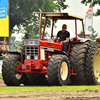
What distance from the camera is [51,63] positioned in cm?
1196

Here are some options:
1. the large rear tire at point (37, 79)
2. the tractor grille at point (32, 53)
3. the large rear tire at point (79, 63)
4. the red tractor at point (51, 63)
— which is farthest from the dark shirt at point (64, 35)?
the large rear tire at point (37, 79)

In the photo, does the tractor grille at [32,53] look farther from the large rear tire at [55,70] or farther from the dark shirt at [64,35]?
the dark shirt at [64,35]

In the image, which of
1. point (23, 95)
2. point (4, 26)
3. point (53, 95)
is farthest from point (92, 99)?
point (4, 26)

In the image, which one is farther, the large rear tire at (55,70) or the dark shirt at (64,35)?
the dark shirt at (64,35)

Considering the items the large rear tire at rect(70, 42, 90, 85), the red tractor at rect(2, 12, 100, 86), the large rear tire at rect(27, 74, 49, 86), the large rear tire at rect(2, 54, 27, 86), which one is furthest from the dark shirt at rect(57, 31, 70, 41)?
the large rear tire at rect(2, 54, 27, 86)

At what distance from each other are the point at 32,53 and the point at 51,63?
1.12 meters

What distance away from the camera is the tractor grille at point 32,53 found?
12.8 m

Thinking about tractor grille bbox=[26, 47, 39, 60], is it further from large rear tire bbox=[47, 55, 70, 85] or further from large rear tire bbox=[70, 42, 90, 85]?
large rear tire bbox=[70, 42, 90, 85]

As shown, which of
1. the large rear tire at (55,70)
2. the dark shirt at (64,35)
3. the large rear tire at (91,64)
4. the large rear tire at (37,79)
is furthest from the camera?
the large rear tire at (37,79)

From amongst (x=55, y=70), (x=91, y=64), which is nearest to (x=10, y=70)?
(x=55, y=70)

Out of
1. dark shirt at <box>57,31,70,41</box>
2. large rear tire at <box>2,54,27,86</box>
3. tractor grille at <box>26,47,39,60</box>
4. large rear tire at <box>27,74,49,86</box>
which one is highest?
dark shirt at <box>57,31,70,41</box>

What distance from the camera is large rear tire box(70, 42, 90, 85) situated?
1318 centimetres

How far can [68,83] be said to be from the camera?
13.9 m

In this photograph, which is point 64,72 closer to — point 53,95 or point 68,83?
point 68,83
